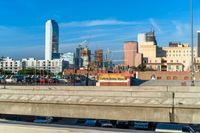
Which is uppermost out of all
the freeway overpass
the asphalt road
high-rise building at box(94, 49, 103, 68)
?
high-rise building at box(94, 49, 103, 68)

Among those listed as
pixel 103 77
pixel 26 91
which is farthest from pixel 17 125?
pixel 103 77

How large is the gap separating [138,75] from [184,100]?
7802 centimetres

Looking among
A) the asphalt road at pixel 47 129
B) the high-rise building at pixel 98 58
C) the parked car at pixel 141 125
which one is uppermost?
the high-rise building at pixel 98 58

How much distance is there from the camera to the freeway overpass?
2309 centimetres

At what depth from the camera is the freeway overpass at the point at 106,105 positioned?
2309 cm

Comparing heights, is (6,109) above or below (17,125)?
below

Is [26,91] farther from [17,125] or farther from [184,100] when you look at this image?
[17,125]

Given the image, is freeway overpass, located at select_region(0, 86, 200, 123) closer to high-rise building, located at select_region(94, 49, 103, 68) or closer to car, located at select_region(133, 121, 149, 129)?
car, located at select_region(133, 121, 149, 129)

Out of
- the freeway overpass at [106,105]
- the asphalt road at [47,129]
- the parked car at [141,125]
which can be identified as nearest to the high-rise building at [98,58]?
the parked car at [141,125]

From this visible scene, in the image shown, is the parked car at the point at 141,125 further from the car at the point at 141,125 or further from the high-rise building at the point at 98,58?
the high-rise building at the point at 98,58

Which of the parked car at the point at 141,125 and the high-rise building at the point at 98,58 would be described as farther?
the high-rise building at the point at 98,58

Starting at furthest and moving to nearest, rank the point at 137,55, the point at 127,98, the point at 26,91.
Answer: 1. the point at 137,55
2. the point at 26,91
3. the point at 127,98

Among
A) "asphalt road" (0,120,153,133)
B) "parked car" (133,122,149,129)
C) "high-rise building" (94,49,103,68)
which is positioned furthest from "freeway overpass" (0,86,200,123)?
"high-rise building" (94,49,103,68)

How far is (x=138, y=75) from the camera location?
102812mm
